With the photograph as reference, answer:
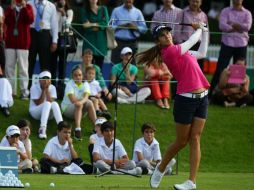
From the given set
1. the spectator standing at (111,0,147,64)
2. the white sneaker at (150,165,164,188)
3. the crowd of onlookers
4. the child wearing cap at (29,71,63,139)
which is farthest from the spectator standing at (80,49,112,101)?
the white sneaker at (150,165,164,188)

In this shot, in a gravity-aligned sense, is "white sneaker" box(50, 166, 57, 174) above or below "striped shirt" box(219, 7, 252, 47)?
below

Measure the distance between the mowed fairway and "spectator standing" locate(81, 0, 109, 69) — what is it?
548 centimetres

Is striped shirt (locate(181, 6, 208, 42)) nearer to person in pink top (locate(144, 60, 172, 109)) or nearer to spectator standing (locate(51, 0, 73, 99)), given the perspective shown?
person in pink top (locate(144, 60, 172, 109))

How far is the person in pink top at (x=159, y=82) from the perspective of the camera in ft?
72.1

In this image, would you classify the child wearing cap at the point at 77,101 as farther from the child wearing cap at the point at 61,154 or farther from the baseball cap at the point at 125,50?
the child wearing cap at the point at 61,154

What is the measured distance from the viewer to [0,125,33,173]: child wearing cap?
693 inches

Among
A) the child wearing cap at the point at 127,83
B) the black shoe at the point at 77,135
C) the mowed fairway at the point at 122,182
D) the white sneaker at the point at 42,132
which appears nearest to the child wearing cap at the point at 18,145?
the mowed fairway at the point at 122,182

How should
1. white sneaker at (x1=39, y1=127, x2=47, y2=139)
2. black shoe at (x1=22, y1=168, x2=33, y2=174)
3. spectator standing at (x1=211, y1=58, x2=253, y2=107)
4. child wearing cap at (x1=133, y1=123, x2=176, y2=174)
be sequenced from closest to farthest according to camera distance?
black shoe at (x1=22, y1=168, x2=33, y2=174)
child wearing cap at (x1=133, y1=123, x2=176, y2=174)
white sneaker at (x1=39, y1=127, x2=47, y2=139)
spectator standing at (x1=211, y1=58, x2=253, y2=107)

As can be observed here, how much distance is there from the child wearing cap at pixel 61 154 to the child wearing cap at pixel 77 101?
174cm

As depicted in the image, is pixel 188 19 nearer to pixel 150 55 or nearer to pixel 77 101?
pixel 77 101

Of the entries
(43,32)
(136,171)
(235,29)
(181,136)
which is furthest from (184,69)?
(235,29)

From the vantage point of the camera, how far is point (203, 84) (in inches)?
567

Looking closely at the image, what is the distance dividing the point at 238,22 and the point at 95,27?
2.99 metres

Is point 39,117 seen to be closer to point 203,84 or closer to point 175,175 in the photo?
point 175,175
